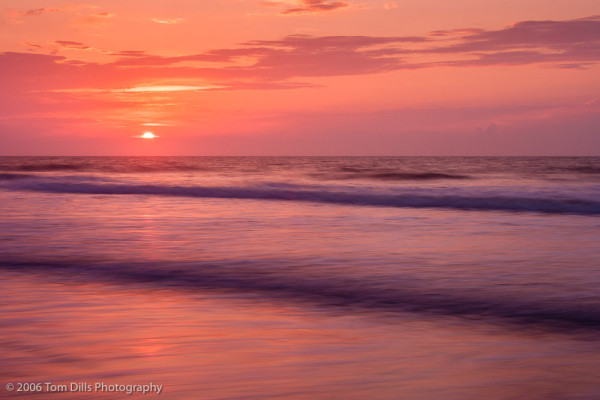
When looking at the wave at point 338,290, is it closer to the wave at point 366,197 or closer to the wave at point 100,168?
the wave at point 366,197

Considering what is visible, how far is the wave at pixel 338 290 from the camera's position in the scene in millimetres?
3881

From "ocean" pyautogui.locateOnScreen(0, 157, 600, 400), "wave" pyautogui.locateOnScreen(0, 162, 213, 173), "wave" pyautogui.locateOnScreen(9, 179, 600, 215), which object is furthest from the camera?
"wave" pyautogui.locateOnScreen(0, 162, 213, 173)

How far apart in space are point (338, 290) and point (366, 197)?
41.1 feet

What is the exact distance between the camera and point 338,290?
179 inches

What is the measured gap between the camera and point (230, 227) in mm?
8383

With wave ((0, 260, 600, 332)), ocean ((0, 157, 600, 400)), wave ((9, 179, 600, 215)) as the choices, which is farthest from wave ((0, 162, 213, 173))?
wave ((0, 260, 600, 332))

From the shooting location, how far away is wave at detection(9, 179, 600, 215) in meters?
13.4

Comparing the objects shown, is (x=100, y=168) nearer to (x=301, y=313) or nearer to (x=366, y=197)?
(x=366, y=197)

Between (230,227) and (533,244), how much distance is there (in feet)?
12.9

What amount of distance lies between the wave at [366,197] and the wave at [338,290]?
866 cm

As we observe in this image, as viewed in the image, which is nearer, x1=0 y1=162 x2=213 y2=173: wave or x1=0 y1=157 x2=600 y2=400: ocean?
x1=0 y1=157 x2=600 y2=400: ocean

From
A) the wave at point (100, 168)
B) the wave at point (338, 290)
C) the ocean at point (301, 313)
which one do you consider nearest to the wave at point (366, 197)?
the ocean at point (301, 313)

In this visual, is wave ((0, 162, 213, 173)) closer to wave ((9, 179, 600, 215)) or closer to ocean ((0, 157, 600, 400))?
wave ((9, 179, 600, 215))

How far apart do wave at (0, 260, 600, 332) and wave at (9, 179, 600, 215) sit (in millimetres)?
8656
